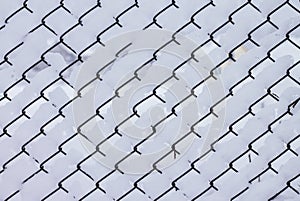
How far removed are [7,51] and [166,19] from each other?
59cm

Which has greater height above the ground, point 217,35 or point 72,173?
point 217,35

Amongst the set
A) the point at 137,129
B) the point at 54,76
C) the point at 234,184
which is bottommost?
the point at 234,184

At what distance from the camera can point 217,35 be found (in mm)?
2723

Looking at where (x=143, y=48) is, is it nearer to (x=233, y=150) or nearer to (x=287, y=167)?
(x=233, y=150)

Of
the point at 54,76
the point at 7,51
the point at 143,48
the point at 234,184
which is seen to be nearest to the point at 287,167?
the point at 234,184

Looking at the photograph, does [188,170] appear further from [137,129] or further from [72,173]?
[72,173]

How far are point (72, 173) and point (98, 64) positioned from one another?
42 centimetres

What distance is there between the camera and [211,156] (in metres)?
2.79

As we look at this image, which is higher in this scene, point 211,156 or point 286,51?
point 286,51

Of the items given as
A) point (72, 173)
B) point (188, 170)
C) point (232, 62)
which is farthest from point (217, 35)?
point (72, 173)

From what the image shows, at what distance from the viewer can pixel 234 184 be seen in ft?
9.25

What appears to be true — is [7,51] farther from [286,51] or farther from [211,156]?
[286,51]

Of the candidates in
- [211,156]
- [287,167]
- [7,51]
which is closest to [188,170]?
[211,156]

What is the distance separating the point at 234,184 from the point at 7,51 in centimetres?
97
